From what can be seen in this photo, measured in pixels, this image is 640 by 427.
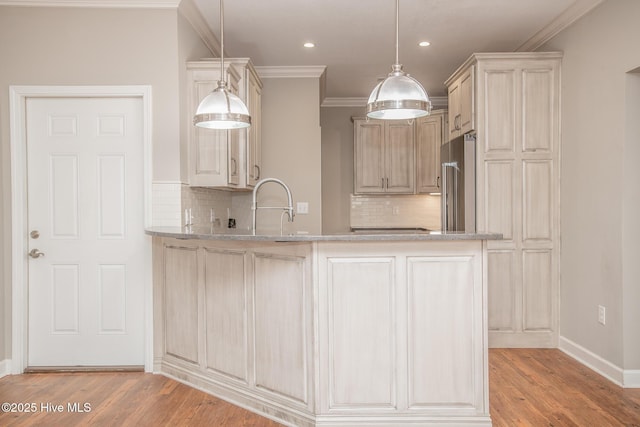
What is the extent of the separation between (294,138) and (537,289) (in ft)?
9.39

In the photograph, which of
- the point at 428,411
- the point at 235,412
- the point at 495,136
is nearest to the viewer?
the point at 428,411

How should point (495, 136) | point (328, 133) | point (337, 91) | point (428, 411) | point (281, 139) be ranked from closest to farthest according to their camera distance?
point (428, 411)
point (495, 136)
point (281, 139)
point (337, 91)
point (328, 133)

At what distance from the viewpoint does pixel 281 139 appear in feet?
17.9

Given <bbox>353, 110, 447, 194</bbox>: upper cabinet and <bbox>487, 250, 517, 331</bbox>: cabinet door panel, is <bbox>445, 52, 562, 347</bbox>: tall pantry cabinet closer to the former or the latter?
<bbox>487, 250, 517, 331</bbox>: cabinet door panel

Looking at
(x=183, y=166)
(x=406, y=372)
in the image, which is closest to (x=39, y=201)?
(x=183, y=166)

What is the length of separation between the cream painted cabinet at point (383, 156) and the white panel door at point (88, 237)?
11.8 ft

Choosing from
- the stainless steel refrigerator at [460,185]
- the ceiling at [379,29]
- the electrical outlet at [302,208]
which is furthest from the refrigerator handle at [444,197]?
the electrical outlet at [302,208]

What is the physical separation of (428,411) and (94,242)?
2.63 metres

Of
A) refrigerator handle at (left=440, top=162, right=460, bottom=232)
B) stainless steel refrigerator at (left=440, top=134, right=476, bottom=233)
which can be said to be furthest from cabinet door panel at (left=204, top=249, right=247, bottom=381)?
refrigerator handle at (left=440, top=162, right=460, bottom=232)

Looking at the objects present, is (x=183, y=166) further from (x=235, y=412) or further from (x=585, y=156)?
(x=585, y=156)

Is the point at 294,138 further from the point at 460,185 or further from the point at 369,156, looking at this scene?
the point at 460,185

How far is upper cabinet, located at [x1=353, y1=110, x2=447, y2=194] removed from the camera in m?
6.54

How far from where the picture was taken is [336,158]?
700 centimetres

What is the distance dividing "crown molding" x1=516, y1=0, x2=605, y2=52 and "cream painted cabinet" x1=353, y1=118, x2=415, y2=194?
2.05 metres
